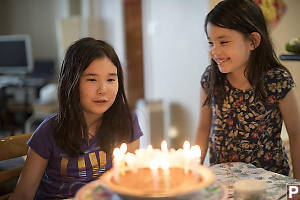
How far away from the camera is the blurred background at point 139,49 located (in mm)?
2979

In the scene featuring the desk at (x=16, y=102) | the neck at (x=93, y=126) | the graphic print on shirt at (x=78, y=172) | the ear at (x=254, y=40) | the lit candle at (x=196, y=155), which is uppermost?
the ear at (x=254, y=40)

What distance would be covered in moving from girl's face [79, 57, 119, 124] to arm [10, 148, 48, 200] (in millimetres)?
247

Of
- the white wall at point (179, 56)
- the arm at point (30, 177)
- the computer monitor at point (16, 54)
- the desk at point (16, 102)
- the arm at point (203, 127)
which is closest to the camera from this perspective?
the arm at point (30, 177)

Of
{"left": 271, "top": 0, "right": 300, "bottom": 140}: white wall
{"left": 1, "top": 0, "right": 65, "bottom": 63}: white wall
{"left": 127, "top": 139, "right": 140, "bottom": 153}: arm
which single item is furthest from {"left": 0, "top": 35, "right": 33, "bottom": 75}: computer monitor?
{"left": 127, "top": 139, "right": 140, "bottom": 153}: arm

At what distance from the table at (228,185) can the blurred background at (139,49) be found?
1155mm

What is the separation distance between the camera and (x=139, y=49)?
5559mm

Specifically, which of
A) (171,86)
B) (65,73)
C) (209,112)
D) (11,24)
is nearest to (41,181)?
(65,73)

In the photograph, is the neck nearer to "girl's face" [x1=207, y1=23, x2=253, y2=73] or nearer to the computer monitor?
"girl's face" [x1=207, y1=23, x2=253, y2=73]

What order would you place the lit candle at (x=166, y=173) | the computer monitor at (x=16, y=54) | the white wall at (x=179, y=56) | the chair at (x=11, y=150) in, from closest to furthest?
the lit candle at (x=166, y=173) → the chair at (x=11, y=150) → the white wall at (x=179, y=56) → the computer monitor at (x=16, y=54)

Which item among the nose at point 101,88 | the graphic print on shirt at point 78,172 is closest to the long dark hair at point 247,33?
the nose at point 101,88

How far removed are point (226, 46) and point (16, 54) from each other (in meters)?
5.55

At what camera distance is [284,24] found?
7.54 feet

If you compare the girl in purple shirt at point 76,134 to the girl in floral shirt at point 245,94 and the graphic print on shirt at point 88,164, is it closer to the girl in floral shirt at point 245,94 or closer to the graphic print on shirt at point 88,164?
the graphic print on shirt at point 88,164

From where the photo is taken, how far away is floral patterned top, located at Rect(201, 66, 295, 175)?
1.44 meters
